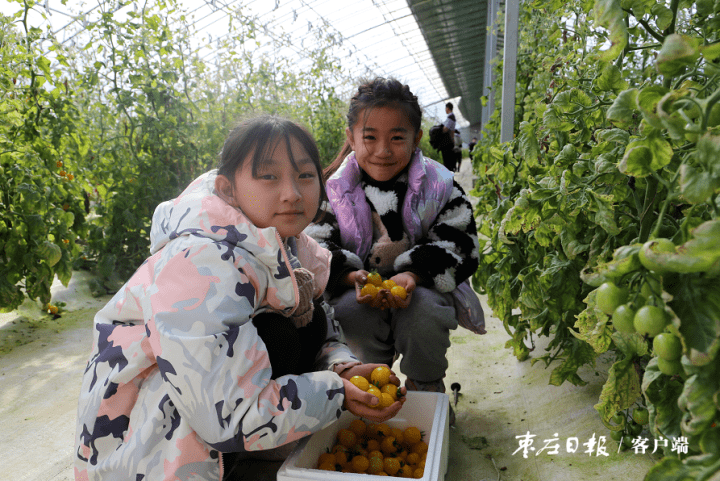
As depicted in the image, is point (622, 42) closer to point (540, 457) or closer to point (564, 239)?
point (564, 239)

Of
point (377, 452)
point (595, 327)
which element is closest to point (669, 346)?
point (595, 327)

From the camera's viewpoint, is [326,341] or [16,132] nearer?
[326,341]

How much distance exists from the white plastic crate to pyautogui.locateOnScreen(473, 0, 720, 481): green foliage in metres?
0.41

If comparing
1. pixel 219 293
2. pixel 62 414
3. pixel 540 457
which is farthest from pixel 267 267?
pixel 62 414

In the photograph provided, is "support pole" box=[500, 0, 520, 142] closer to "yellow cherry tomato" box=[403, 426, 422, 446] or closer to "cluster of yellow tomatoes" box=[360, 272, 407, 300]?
"cluster of yellow tomatoes" box=[360, 272, 407, 300]

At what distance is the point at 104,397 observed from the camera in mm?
1249

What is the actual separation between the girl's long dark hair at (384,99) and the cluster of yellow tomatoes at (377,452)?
86cm

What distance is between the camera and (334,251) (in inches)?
76.4

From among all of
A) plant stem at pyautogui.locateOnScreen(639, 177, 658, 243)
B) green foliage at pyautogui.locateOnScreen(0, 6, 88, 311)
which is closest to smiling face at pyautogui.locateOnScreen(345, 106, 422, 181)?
plant stem at pyautogui.locateOnScreen(639, 177, 658, 243)

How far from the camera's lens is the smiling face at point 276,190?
52.6 inches

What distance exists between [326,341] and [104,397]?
26.6 inches

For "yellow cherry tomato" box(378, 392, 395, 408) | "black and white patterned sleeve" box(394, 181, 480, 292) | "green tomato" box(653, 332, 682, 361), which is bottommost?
"yellow cherry tomato" box(378, 392, 395, 408)

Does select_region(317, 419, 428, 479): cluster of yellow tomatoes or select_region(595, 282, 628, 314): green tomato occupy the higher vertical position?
select_region(595, 282, 628, 314): green tomato

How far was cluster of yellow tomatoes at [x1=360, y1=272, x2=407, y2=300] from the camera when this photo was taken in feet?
5.74
